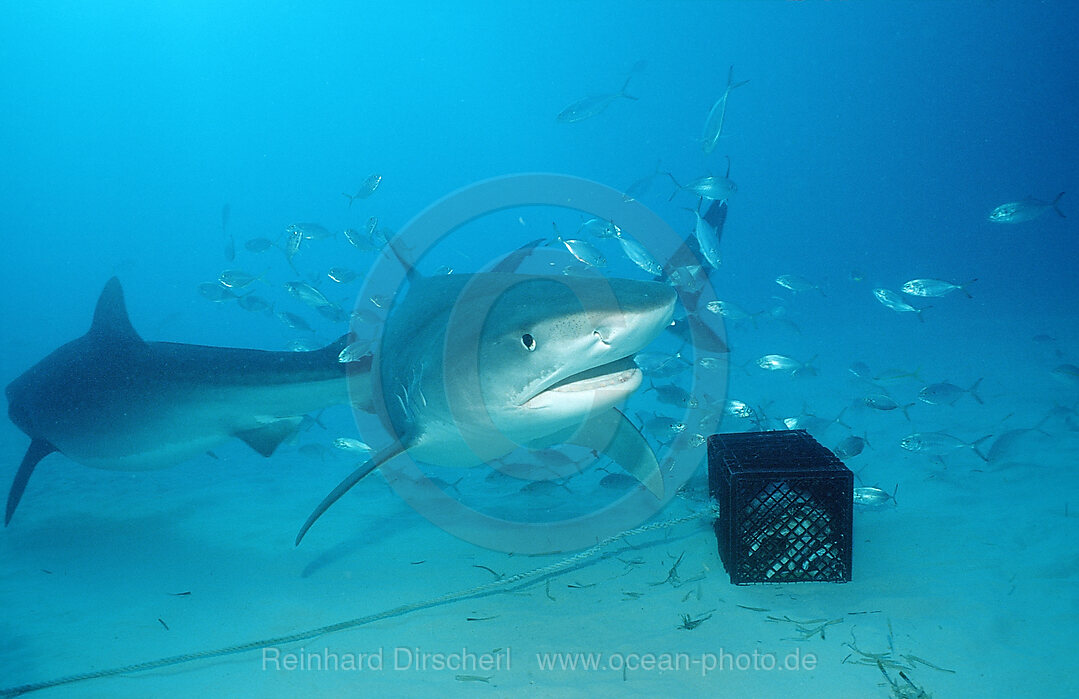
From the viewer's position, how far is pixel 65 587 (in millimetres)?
4016

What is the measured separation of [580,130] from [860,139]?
176ft

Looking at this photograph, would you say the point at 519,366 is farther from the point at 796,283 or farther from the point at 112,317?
the point at 796,283

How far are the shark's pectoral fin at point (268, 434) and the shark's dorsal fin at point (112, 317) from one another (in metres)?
1.21

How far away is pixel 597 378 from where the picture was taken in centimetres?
250

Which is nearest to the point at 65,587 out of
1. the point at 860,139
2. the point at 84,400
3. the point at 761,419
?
the point at 84,400

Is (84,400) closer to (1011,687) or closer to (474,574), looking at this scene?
(474,574)

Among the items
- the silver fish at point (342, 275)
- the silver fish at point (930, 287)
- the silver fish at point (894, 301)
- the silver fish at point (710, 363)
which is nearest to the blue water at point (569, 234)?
the silver fish at point (710, 363)

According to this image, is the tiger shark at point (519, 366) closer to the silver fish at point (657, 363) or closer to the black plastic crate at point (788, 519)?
the black plastic crate at point (788, 519)

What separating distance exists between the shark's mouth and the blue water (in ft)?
4.40

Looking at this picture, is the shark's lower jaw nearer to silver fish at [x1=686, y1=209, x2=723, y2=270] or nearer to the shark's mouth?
the shark's mouth

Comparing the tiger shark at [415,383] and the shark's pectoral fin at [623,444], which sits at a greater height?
the tiger shark at [415,383]

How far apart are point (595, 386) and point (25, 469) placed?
5.62 metres

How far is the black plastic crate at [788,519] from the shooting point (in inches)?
118

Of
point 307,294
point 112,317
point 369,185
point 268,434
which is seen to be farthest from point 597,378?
point 369,185
